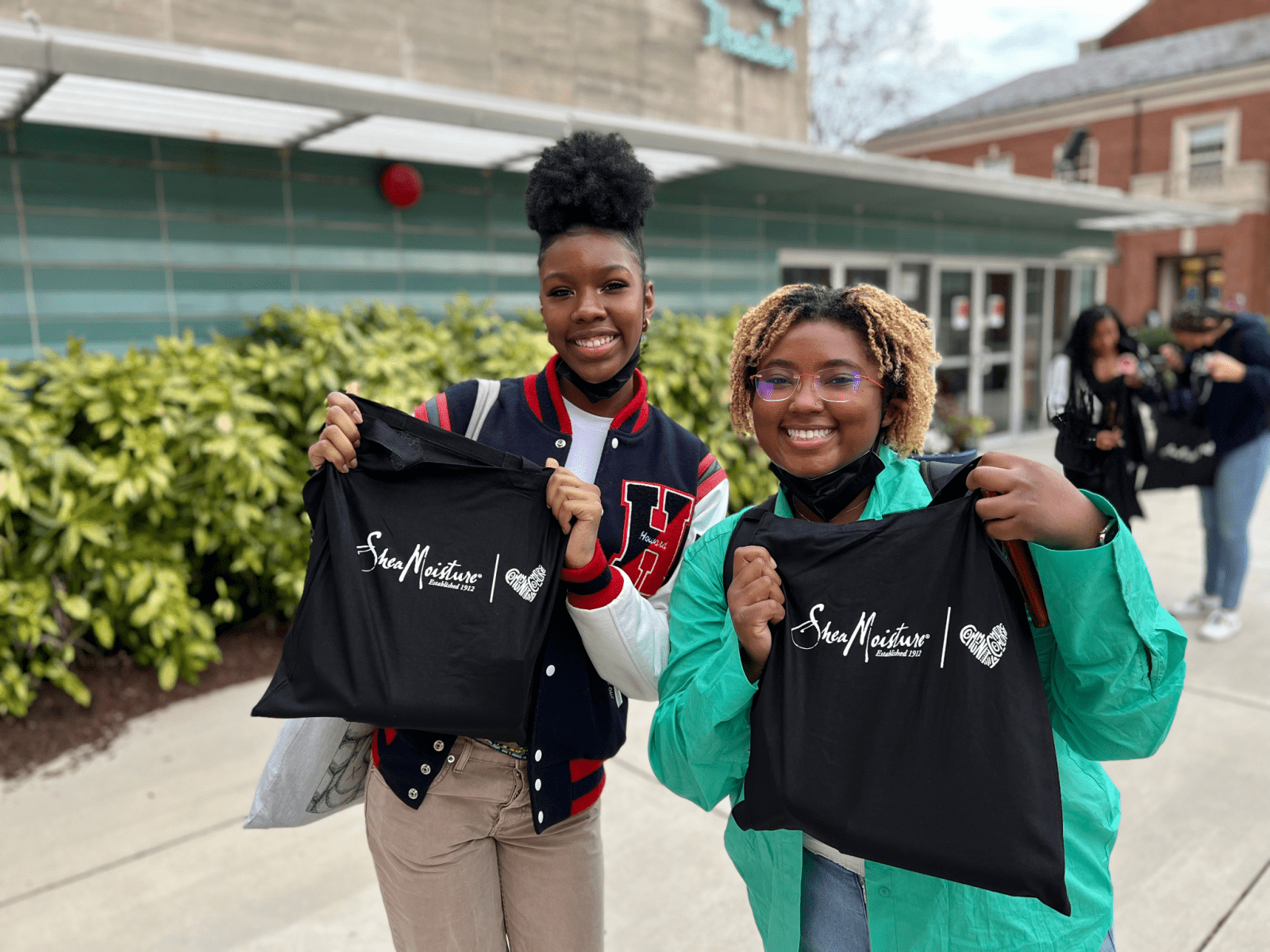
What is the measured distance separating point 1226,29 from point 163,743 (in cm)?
3489

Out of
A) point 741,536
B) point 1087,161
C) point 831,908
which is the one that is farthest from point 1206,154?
point 831,908

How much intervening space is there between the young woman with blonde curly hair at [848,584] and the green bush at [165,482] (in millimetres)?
3183

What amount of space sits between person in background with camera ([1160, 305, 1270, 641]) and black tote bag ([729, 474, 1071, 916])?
439cm

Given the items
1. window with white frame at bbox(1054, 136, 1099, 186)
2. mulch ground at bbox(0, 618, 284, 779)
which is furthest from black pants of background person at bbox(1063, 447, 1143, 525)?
Result: window with white frame at bbox(1054, 136, 1099, 186)

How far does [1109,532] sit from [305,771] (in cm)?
142

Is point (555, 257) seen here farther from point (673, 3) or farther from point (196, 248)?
point (673, 3)

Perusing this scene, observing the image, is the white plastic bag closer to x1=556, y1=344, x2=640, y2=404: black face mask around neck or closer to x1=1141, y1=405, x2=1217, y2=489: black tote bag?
x1=556, y1=344, x2=640, y2=404: black face mask around neck

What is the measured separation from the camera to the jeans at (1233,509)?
482 centimetres

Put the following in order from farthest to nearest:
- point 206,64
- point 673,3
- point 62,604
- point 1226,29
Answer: point 1226,29, point 673,3, point 206,64, point 62,604

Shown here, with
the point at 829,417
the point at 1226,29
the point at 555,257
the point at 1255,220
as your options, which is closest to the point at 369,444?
the point at 555,257

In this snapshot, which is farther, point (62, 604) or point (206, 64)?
point (206, 64)

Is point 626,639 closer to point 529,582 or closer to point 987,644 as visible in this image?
point 529,582

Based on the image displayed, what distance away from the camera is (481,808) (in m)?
1.58

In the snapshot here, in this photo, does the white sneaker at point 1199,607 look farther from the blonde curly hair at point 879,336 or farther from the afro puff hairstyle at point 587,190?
the afro puff hairstyle at point 587,190
